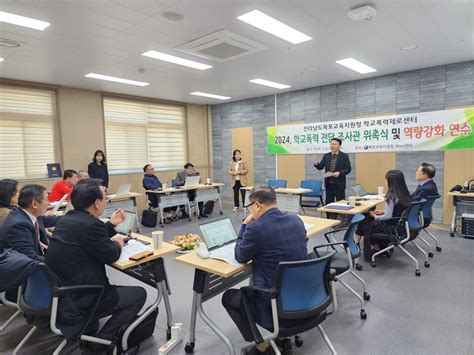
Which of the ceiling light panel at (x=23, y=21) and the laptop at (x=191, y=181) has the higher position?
the ceiling light panel at (x=23, y=21)

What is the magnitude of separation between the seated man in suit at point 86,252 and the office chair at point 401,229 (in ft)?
10.1

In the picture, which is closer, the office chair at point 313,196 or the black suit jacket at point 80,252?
the black suit jacket at point 80,252

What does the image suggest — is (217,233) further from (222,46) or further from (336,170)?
(336,170)

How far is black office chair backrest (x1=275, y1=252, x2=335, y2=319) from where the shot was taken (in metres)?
1.68

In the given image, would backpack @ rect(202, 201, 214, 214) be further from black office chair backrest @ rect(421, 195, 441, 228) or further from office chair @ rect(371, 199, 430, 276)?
black office chair backrest @ rect(421, 195, 441, 228)

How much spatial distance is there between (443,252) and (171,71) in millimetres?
5183

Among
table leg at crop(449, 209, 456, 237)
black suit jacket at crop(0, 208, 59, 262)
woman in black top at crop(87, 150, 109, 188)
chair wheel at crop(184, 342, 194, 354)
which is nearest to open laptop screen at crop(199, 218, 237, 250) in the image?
chair wheel at crop(184, 342, 194, 354)

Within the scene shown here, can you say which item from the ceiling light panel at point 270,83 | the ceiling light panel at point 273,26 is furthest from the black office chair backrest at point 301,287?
the ceiling light panel at point 270,83

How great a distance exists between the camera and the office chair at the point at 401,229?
12.1 feet

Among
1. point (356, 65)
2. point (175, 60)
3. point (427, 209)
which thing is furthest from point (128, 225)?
point (356, 65)

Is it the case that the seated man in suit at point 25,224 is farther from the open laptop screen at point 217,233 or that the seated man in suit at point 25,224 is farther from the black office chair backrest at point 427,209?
the black office chair backrest at point 427,209

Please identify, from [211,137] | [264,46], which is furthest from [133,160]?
[264,46]

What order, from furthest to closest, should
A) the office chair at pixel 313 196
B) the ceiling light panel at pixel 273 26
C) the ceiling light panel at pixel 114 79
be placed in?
the office chair at pixel 313 196 < the ceiling light panel at pixel 114 79 < the ceiling light panel at pixel 273 26

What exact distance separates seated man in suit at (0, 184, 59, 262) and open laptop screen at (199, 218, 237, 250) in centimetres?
116
